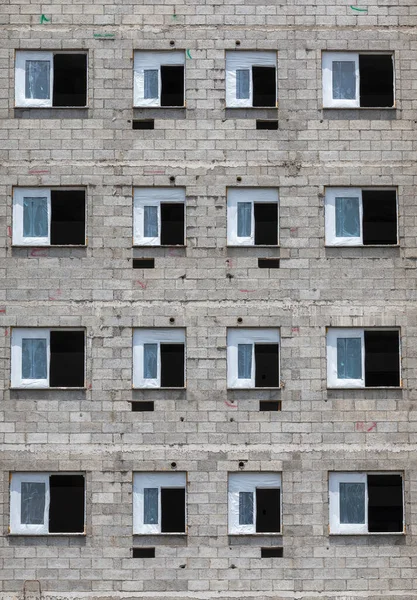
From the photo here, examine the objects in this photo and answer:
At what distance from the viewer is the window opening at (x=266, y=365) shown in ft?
124

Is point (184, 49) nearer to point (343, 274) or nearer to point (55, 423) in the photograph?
point (343, 274)

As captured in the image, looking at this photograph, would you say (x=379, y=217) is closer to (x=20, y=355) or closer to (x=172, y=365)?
(x=172, y=365)

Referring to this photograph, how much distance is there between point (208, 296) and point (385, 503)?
7.79 metres

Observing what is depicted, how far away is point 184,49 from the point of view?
38.9m

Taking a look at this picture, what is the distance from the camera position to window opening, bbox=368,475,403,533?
3722cm

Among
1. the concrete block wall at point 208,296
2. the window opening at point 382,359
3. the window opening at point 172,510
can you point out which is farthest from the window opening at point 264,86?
the window opening at point 172,510

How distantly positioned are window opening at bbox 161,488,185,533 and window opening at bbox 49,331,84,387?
404cm

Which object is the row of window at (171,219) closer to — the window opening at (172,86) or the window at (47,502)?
the window opening at (172,86)

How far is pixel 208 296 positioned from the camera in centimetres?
3778

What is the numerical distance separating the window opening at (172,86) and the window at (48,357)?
7.40 meters

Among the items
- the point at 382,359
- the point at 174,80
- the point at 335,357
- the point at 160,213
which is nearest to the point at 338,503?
the point at 335,357

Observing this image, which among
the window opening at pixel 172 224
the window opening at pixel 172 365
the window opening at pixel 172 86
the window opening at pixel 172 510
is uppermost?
the window opening at pixel 172 86

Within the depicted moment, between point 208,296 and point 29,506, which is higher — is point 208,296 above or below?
above

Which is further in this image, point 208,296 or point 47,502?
point 208,296
